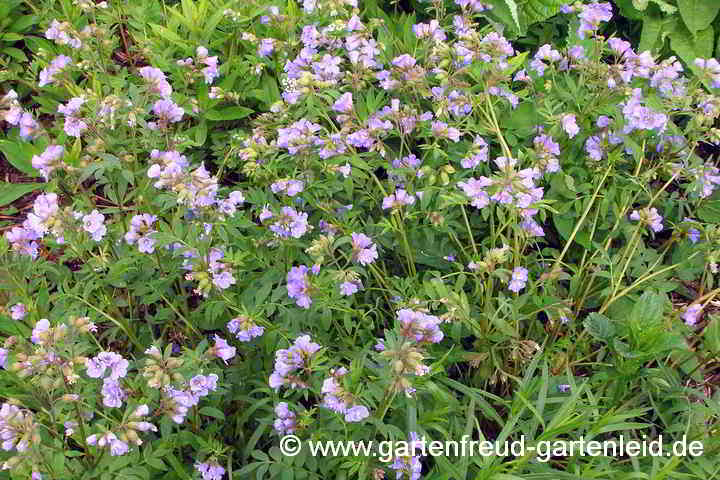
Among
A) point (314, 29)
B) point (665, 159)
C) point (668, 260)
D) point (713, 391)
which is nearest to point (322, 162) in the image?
point (314, 29)

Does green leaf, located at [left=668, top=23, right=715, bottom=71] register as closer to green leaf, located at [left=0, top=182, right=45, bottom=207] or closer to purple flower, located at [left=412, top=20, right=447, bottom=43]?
purple flower, located at [left=412, top=20, right=447, bottom=43]

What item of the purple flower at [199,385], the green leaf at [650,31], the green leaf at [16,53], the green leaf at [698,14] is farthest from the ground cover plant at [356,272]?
the green leaf at [698,14]

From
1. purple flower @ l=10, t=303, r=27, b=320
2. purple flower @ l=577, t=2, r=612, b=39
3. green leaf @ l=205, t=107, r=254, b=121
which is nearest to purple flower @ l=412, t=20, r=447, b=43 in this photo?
purple flower @ l=577, t=2, r=612, b=39

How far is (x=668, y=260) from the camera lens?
3.07m

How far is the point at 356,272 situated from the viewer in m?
2.35

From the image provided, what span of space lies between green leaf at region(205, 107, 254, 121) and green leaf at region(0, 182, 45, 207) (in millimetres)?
880

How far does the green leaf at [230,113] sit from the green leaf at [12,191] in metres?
0.88

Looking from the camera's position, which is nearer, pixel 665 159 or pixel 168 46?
pixel 665 159

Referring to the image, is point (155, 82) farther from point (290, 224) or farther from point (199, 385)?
point (199, 385)

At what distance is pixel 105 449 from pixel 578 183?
2109mm

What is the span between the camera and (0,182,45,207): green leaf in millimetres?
3248

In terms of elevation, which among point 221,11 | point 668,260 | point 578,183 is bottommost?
point 668,260

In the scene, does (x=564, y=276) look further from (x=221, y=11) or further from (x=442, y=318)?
(x=221, y=11)

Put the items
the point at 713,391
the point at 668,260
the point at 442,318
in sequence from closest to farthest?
1. the point at 442,318
2. the point at 713,391
3. the point at 668,260
